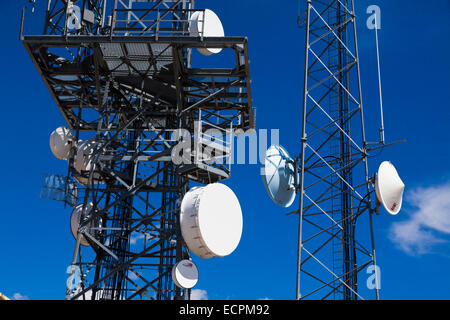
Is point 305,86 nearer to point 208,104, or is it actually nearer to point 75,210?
point 208,104

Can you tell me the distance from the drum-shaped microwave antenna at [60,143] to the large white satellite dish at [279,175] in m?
11.4

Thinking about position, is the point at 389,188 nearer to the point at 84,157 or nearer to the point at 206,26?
the point at 206,26

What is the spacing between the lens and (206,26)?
1242 inches

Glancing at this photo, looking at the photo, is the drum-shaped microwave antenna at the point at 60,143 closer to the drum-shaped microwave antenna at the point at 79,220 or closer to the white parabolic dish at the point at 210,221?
the drum-shaped microwave antenna at the point at 79,220

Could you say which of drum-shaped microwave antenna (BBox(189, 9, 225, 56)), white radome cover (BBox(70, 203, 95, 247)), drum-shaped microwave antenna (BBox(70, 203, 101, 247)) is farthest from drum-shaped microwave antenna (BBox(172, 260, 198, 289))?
drum-shaped microwave antenna (BBox(189, 9, 225, 56))

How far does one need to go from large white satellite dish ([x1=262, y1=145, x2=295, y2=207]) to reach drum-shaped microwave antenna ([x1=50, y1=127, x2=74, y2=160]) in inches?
447

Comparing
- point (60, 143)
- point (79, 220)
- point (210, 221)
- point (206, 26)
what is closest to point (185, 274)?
point (210, 221)

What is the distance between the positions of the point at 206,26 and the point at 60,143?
10583 millimetres

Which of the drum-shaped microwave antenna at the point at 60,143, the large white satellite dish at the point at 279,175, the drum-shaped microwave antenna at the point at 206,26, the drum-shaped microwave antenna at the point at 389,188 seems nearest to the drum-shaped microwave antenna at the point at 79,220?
the drum-shaped microwave antenna at the point at 60,143

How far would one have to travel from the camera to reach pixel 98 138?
32.6 metres

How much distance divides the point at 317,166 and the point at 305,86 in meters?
4.45

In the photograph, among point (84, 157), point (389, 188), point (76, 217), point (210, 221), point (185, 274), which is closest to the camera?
point (210, 221)

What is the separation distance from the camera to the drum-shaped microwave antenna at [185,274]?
27.1 meters
